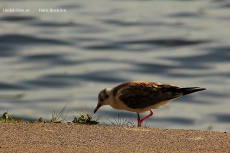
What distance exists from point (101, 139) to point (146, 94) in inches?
→ 113

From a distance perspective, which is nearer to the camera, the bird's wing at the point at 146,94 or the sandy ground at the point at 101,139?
the sandy ground at the point at 101,139

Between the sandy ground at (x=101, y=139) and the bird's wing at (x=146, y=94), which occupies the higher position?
the bird's wing at (x=146, y=94)

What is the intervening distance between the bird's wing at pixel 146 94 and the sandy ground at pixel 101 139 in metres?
1.97

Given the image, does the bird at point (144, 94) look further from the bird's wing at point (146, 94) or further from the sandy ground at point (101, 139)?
the sandy ground at point (101, 139)

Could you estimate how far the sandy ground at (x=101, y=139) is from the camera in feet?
21.9

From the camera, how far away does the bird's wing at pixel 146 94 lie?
32.3 feet

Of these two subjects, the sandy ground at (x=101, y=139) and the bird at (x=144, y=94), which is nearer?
the sandy ground at (x=101, y=139)

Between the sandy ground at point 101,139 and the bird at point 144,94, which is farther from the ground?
the bird at point 144,94

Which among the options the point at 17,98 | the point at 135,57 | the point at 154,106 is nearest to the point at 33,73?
the point at 17,98

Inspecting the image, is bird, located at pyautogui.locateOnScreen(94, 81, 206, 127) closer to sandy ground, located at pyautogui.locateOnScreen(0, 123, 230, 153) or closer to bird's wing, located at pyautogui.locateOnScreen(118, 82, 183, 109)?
bird's wing, located at pyautogui.locateOnScreen(118, 82, 183, 109)

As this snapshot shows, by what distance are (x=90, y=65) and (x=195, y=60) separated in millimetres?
3643

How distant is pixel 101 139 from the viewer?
7.21m

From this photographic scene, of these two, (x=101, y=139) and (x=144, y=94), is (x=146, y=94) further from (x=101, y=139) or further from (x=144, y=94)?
(x=101, y=139)

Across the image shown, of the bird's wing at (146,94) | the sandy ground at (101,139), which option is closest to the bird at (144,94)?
the bird's wing at (146,94)
